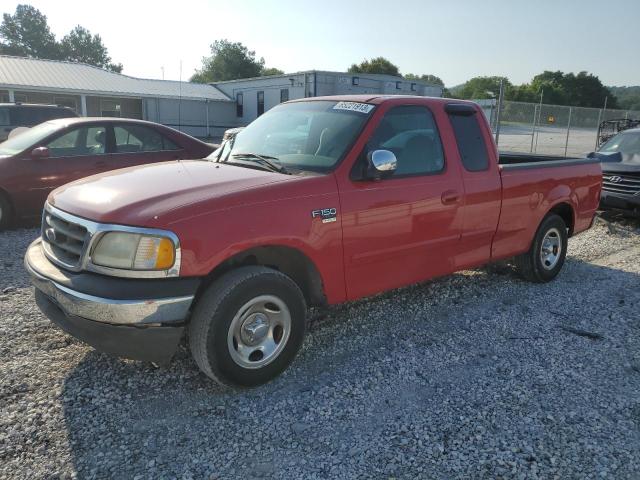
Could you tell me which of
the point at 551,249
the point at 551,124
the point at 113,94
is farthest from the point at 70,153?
the point at 113,94

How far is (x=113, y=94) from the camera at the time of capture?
30.4 metres

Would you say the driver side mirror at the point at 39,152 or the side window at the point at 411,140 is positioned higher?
the side window at the point at 411,140

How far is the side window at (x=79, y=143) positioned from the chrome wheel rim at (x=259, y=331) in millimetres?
5623

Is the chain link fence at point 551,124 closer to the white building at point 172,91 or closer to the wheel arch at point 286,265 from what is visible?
the white building at point 172,91

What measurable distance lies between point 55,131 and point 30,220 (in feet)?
4.50

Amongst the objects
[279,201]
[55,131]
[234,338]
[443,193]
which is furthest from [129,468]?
[55,131]

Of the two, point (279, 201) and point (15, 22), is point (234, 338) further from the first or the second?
point (15, 22)

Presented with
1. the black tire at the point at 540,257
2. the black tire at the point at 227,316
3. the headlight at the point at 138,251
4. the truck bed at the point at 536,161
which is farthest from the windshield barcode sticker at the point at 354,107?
the black tire at the point at 540,257

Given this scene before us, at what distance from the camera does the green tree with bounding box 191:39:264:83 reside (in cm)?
7894

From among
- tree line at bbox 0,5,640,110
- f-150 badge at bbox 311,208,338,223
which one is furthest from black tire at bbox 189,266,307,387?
tree line at bbox 0,5,640,110

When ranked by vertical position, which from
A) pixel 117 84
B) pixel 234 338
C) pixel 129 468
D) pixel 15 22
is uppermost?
pixel 15 22

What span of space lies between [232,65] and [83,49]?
37.1m

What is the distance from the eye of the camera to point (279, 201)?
3305mm

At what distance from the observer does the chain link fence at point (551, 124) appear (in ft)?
72.5
